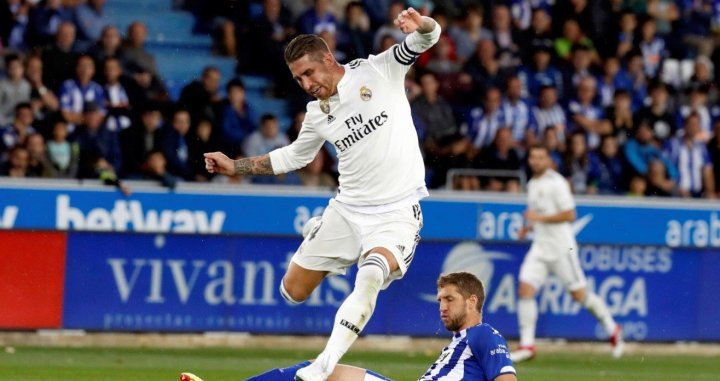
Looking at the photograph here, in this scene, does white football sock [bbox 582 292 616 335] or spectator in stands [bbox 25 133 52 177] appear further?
white football sock [bbox 582 292 616 335]

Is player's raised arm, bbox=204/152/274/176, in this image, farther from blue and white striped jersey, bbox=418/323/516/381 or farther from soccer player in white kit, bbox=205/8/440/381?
blue and white striped jersey, bbox=418/323/516/381

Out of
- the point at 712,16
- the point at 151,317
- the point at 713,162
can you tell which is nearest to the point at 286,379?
the point at 151,317

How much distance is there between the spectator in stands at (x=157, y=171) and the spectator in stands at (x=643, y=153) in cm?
601

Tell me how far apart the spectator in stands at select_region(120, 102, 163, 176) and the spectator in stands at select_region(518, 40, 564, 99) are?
210 inches

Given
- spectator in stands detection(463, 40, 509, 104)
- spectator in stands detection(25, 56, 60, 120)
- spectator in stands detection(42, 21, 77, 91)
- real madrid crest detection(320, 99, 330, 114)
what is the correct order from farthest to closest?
1. spectator in stands detection(463, 40, 509, 104)
2. spectator in stands detection(42, 21, 77, 91)
3. spectator in stands detection(25, 56, 60, 120)
4. real madrid crest detection(320, 99, 330, 114)

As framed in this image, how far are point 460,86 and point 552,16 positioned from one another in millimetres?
2636

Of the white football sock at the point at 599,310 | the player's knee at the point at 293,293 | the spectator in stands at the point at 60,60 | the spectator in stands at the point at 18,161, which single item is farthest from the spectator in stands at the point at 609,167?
the player's knee at the point at 293,293

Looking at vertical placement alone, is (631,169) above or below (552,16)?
below

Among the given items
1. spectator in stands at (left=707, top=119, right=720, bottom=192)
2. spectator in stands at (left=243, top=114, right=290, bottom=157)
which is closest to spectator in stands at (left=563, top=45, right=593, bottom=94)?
spectator in stands at (left=707, top=119, right=720, bottom=192)

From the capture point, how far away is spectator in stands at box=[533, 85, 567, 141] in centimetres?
1978

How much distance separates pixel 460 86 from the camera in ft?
64.8

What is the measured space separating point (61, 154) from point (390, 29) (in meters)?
4.91

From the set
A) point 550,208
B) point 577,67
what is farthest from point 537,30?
point 550,208

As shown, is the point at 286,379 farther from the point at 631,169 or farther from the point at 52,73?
the point at 631,169
